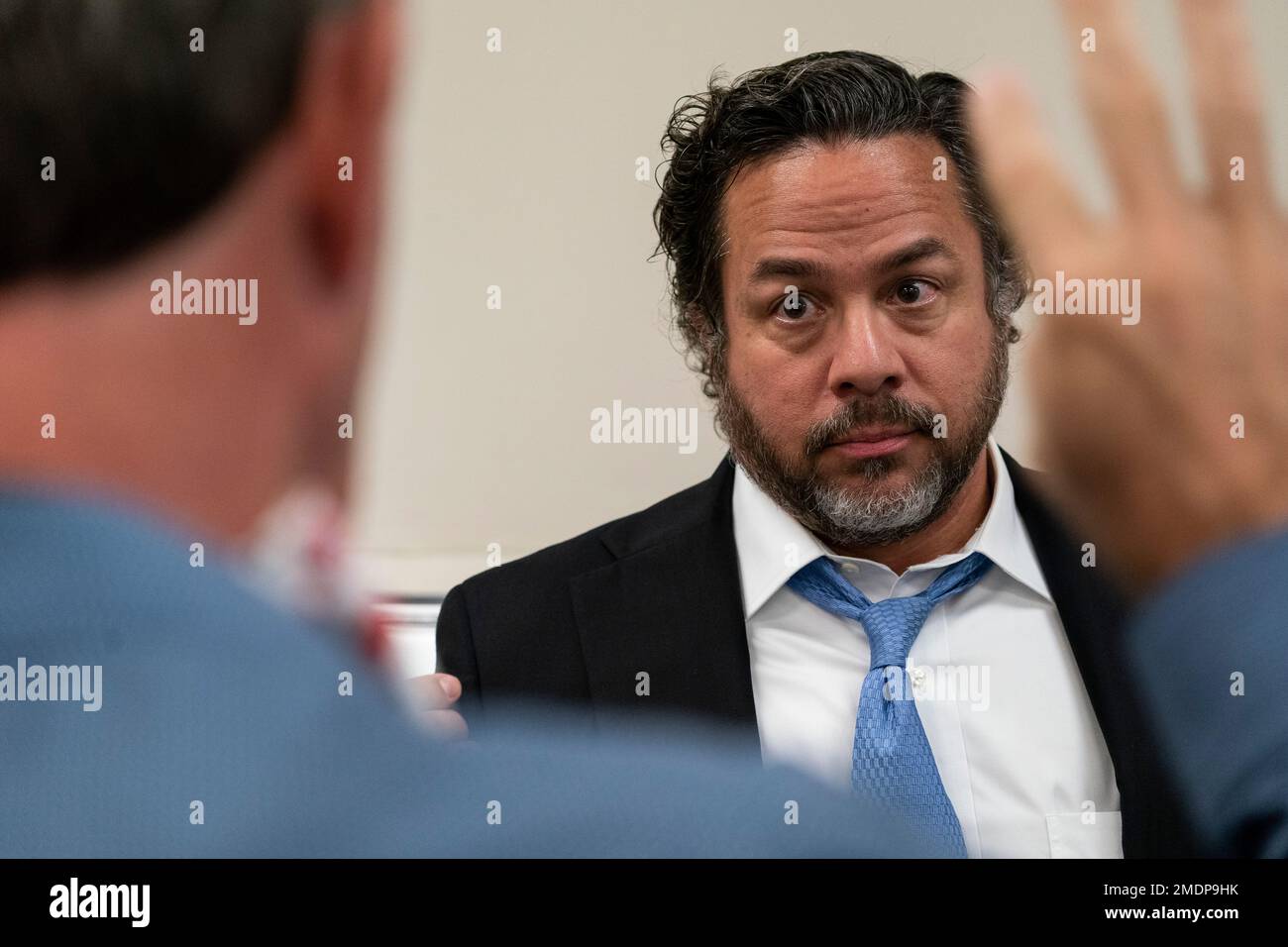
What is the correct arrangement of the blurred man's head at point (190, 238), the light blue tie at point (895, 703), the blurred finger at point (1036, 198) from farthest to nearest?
the light blue tie at point (895, 703)
the blurred finger at point (1036, 198)
the blurred man's head at point (190, 238)

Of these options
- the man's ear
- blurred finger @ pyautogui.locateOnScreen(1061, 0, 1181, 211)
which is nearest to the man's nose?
blurred finger @ pyautogui.locateOnScreen(1061, 0, 1181, 211)

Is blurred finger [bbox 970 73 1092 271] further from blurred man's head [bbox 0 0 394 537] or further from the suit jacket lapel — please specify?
blurred man's head [bbox 0 0 394 537]

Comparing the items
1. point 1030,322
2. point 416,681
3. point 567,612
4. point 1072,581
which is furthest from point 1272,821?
point 416,681

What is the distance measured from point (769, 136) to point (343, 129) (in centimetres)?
93

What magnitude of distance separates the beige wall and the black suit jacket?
1.3 inches

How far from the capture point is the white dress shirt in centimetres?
131

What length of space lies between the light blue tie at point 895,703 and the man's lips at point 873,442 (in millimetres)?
122

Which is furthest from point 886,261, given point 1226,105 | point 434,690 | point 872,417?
point 434,690

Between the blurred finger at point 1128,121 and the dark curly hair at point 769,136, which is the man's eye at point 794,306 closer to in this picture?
the dark curly hair at point 769,136

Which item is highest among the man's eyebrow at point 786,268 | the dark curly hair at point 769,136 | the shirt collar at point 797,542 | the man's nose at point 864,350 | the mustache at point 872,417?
the dark curly hair at point 769,136

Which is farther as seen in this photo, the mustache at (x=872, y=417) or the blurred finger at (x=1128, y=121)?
the mustache at (x=872, y=417)

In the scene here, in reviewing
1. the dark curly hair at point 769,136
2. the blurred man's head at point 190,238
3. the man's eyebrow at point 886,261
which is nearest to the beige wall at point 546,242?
the dark curly hair at point 769,136

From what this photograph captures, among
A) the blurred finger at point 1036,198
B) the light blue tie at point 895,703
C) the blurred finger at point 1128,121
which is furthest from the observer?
the light blue tie at point 895,703

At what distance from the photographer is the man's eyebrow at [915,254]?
134 centimetres
